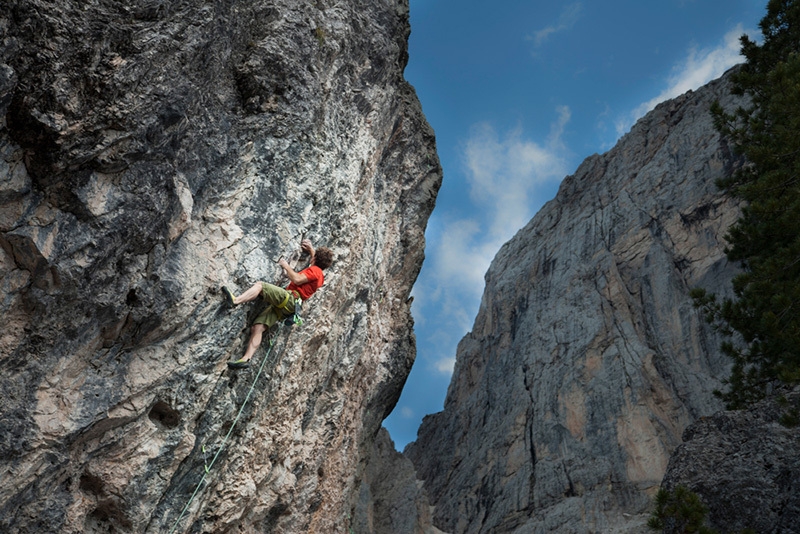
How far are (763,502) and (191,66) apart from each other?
958 cm

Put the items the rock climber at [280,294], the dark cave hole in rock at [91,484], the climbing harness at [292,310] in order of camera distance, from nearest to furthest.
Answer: the dark cave hole in rock at [91,484], the rock climber at [280,294], the climbing harness at [292,310]

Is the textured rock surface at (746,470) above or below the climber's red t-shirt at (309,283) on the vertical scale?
below

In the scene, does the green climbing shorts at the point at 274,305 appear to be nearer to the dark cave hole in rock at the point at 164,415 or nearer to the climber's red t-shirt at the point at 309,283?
the climber's red t-shirt at the point at 309,283

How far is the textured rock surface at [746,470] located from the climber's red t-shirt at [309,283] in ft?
20.1

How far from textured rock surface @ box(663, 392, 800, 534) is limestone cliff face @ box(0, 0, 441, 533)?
6.51 m

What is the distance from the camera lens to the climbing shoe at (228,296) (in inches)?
370

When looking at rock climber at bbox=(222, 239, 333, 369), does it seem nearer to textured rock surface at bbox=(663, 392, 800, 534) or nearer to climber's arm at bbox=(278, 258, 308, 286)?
climber's arm at bbox=(278, 258, 308, 286)

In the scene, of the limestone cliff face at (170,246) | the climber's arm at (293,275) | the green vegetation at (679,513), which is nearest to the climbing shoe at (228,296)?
the limestone cliff face at (170,246)

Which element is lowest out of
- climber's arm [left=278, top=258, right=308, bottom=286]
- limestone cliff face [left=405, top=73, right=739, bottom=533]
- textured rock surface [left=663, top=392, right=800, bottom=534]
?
textured rock surface [left=663, top=392, right=800, bottom=534]

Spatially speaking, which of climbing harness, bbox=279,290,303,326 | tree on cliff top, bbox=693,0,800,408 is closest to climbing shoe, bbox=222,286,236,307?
climbing harness, bbox=279,290,303,326

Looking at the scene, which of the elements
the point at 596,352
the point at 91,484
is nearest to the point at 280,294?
the point at 91,484

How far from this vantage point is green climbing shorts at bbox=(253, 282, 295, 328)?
9805mm

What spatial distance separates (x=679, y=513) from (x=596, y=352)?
2551 cm

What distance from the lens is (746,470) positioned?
31.6ft
